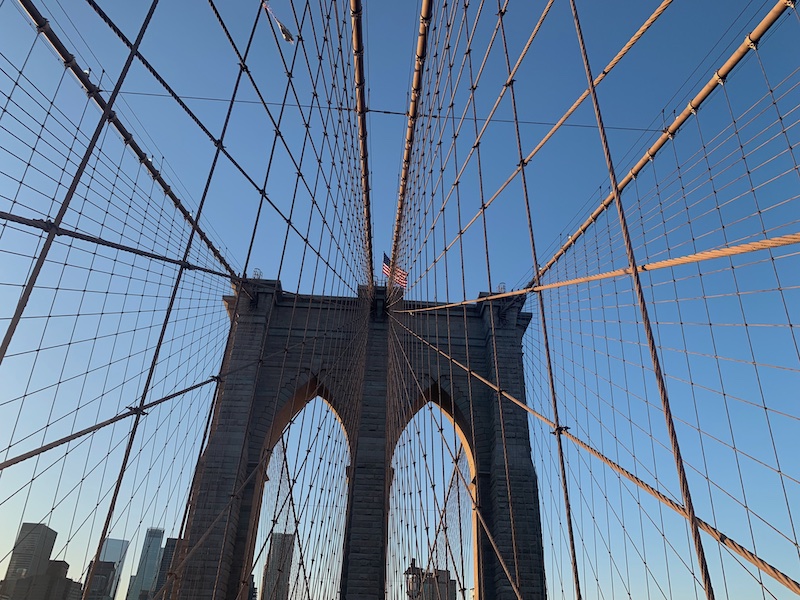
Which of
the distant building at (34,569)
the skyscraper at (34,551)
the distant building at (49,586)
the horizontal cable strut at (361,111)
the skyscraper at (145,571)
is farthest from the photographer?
the skyscraper at (145,571)

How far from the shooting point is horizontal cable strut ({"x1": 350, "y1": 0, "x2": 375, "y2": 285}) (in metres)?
6.35

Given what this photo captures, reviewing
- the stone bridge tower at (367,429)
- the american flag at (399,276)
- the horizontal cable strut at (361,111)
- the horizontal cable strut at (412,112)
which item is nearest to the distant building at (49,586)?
the stone bridge tower at (367,429)

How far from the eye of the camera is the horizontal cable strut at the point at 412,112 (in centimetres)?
635

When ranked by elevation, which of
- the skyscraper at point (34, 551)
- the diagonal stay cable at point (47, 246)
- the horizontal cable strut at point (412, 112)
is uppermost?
the horizontal cable strut at point (412, 112)

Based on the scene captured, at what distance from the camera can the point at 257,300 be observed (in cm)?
1504

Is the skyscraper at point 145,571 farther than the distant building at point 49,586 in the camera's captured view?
Yes

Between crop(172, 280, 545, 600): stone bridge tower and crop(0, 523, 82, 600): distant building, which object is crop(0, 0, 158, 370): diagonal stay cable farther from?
crop(172, 280, 545, 600): stone bridge tower

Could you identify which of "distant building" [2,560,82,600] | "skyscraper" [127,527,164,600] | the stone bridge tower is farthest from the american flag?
"distant building" [2,560,82,600]

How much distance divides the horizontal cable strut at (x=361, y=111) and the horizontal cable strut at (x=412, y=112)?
0.70 meters

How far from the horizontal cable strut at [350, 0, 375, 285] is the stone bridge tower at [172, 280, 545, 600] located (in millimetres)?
2088

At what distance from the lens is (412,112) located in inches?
350

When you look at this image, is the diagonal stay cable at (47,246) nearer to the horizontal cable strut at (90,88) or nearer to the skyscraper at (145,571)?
the horizontal cable strut at (90,88)

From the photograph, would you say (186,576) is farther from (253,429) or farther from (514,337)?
(514,337)

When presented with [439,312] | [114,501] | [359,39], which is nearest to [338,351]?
[439,312]
